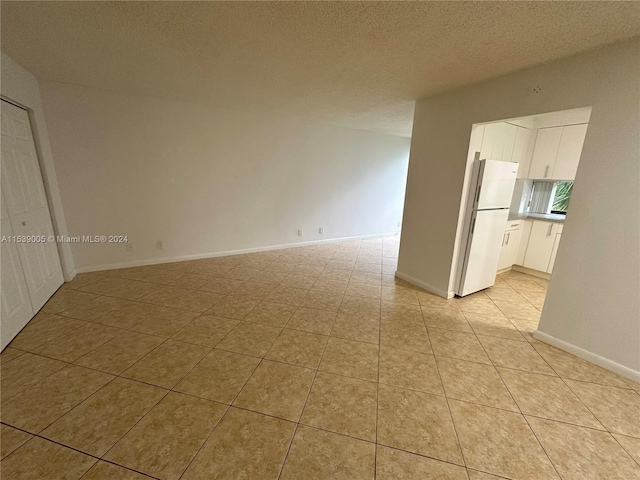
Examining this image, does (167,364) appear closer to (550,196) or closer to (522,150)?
(522,150)

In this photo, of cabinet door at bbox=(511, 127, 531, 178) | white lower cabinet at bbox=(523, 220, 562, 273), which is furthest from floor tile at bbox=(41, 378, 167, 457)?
white lower cabinet at bbox=(523, 220, 562, 273)

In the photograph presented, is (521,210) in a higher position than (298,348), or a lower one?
higher

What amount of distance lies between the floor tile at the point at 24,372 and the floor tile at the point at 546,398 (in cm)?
324

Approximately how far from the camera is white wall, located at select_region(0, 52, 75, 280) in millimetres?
2387

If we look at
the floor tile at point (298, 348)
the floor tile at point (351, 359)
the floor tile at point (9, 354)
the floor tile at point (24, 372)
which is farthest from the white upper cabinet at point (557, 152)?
the floor tile at point (9, 354)

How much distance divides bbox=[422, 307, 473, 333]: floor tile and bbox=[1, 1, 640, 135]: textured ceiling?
2393mm

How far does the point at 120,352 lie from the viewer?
6.80 feet

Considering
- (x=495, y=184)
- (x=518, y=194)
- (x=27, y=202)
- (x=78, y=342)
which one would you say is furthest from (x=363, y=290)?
(x=27, y=202)

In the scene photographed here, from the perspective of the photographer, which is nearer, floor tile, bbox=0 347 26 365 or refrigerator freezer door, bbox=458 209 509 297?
floor tile, bbox=0 347 26 365

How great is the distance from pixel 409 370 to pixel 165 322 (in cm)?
224

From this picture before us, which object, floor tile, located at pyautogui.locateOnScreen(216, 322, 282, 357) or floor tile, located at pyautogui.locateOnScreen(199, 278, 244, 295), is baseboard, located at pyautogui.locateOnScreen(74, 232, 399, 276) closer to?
floor tile, located at pyautogui.locateOnScreen(199, 278, 244, 295)

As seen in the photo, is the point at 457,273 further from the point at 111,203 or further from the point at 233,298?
the point at 111,203

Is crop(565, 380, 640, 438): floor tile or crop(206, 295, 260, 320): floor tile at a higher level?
crop(206, 295, 260, 320): floor tile

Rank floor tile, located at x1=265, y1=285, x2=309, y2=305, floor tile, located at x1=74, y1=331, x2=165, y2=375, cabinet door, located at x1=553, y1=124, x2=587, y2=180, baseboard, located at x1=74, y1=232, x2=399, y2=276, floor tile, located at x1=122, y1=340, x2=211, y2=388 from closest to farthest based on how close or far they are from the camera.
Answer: floor tile, located at x1=122, y1=340, x2=211, y2=388
floor tile, located at x1=74, y1=331, x2=165, y2=375
floor tile, located at x1=265, y1=285, x2=309, y2=305
cabinet door, located at x1=553, y1=124, x2=587, y2=180
baseboard, located at x1=74, y1=232, x2=399, y2=276
